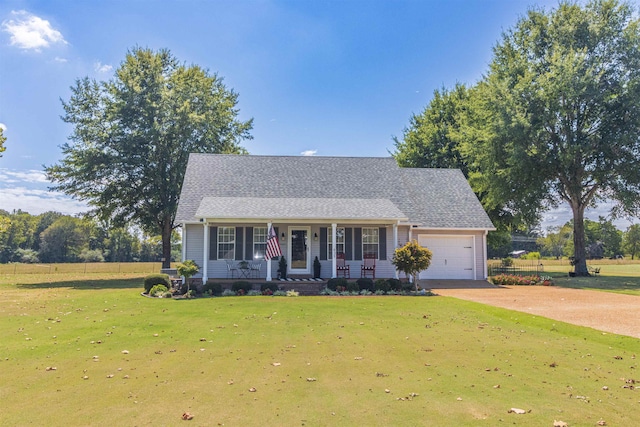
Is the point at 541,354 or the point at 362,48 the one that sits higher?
the point at 362,48

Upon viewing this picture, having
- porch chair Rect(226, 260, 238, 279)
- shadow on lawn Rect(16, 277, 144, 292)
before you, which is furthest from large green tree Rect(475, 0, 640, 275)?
shadow on lawn Rect(16, 277, 144, 292)

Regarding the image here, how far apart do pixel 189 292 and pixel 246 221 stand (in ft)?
12.6

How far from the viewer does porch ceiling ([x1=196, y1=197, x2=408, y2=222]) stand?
61.5 feet

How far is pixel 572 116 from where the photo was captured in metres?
26.7

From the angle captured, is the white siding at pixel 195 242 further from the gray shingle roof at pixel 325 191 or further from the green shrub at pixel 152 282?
the green shrub at pixel 152 282

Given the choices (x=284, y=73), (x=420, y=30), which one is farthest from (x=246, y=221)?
(x=420, y=30)

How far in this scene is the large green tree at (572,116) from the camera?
25.5 m

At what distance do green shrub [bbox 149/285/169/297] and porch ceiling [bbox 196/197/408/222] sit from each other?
3101mm

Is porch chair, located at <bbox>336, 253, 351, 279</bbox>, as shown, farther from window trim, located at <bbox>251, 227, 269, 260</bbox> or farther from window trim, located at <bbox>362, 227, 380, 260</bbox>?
window trim, located at <bbox>251, 227, 269, 260</bbox>

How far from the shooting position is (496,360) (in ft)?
24.4

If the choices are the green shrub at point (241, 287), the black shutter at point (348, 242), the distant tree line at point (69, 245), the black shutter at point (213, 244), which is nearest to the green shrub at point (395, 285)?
the black shutter at point (348, 242)

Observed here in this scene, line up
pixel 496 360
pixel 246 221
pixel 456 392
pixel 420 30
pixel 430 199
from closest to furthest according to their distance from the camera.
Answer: pixel 456 392
pixel 496 360
pixel 246 221
pixel 420 30
pixel 430 199

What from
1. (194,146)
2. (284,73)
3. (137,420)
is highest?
(284,73)

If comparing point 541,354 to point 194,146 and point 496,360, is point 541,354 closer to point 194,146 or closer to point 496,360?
point 496,360
